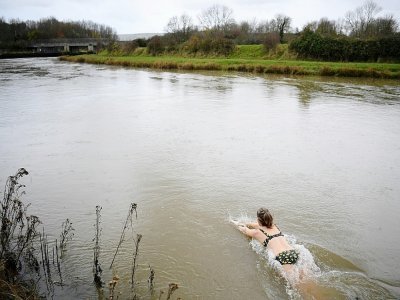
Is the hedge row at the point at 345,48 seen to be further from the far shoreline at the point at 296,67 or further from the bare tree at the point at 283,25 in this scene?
the bare tree at the point at 283,25

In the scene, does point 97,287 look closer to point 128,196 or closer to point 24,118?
point 128,196

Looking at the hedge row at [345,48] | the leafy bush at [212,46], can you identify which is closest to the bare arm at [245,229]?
the hedge row at [345,48]

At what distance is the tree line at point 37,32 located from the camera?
4030 inches

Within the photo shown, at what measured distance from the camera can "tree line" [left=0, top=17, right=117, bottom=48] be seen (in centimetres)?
10236

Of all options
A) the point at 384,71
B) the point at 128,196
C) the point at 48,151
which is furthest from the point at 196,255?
the point at 384,71

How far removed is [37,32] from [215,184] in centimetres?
11632

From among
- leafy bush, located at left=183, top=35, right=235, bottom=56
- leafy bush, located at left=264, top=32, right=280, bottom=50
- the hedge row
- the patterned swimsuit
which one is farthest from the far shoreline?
the patterned swimsuit

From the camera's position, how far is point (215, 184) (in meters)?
8.45

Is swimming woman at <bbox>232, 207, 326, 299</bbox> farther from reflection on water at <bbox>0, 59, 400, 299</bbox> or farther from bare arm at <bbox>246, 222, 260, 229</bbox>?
reflection on water at <bbox>0, 59, 400, 299</bbox>

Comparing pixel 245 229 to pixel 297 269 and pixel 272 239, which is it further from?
pixel 297 269

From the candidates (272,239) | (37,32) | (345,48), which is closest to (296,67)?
(345,48)

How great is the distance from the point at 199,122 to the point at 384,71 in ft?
74.0

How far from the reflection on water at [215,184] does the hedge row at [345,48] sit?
20.4 m

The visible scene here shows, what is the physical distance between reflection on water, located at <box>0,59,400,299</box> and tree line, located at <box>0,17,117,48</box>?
276 ft
